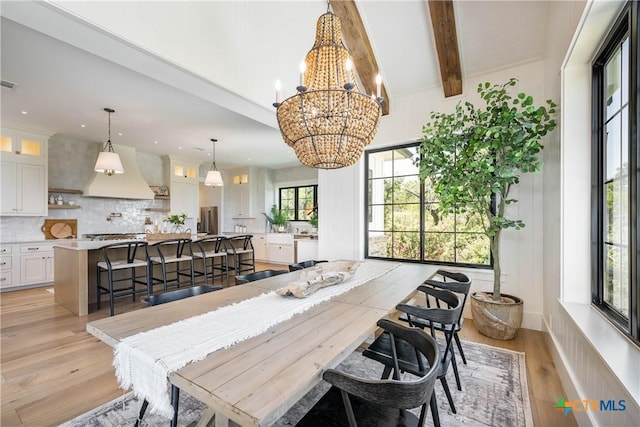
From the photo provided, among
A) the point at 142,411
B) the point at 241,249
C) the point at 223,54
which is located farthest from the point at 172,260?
the point at 223,54

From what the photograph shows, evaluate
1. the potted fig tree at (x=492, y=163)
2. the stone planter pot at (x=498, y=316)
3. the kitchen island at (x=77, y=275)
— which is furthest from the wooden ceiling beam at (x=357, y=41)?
the kitchen island at (x=77, y=275)

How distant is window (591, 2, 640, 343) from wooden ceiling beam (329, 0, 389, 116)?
2.25 meters

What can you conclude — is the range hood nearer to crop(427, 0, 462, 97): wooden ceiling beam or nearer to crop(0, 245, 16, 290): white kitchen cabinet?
crop(0, 245, 16, 290): white kitchen cabinet

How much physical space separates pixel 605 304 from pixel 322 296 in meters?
1.94

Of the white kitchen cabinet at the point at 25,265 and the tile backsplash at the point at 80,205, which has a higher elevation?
the tile backsplash at the point at 80,205

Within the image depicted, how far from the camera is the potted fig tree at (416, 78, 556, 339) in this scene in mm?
2613

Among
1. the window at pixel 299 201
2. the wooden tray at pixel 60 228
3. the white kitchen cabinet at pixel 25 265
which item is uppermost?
the window at pixel 299 201

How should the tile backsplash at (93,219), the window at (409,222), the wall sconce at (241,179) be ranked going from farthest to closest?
the wall sconce at (241,179) < the tile backsplash at (93,219) < the window at (409,222)

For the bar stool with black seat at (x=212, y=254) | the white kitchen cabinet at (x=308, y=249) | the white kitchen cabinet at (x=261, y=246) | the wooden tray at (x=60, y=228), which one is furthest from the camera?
the white kitchen cabinet at (x=261, y=246)

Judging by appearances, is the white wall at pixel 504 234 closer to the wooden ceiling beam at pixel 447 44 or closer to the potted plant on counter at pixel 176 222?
the wooden ceiling beam at pixel 447 44

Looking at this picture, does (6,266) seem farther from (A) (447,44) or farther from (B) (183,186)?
(A) (447,44)

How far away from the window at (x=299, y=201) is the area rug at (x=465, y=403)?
612cm

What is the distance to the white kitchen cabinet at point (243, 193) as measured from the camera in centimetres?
863

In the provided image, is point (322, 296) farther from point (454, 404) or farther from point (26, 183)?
point (26, 183)
